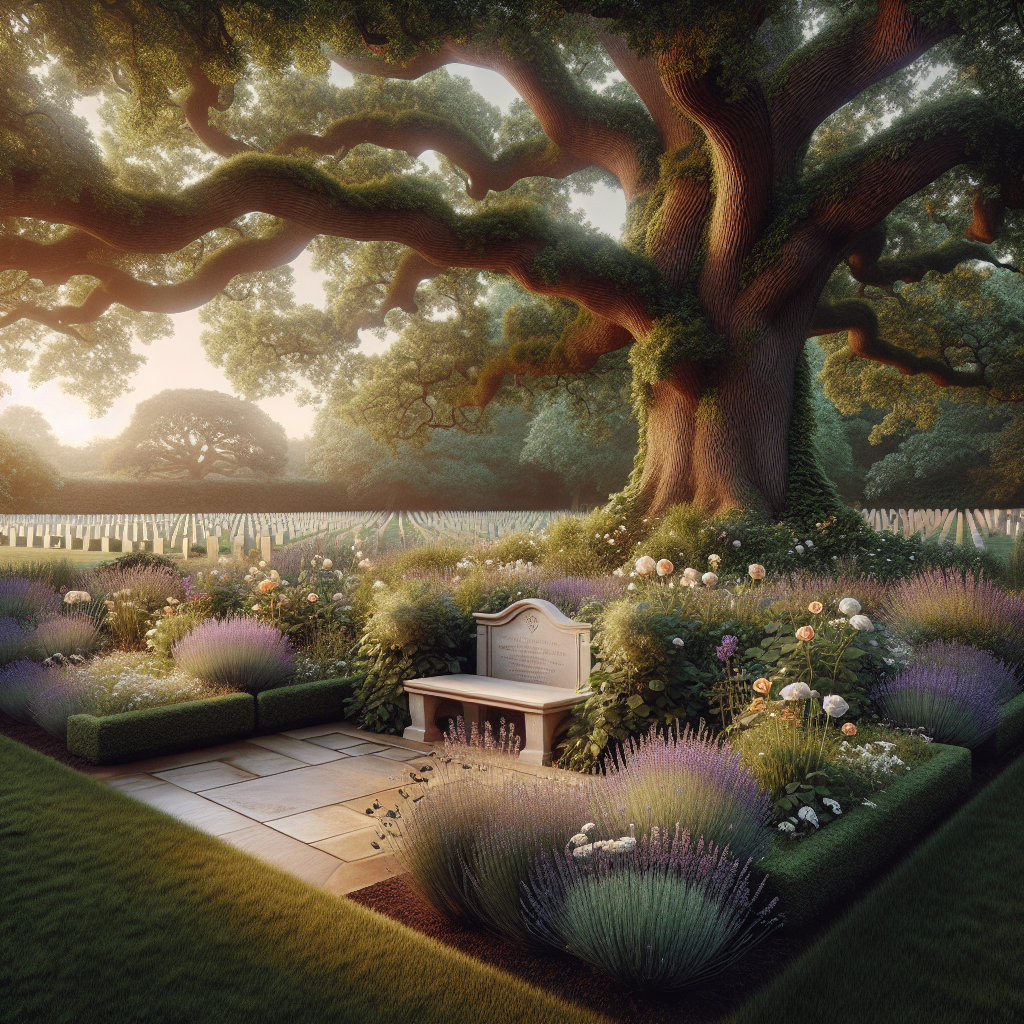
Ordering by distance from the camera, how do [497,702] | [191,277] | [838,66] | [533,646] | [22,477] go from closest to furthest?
[497,702]
[533,646]
[838,66]
[191,277]
[22,477]

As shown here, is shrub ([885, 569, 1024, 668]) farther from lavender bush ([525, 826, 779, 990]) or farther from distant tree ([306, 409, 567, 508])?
distant tree ([306, 409, 567, 508])

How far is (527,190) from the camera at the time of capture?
60.8 feet

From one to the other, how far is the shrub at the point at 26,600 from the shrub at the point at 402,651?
173 inches

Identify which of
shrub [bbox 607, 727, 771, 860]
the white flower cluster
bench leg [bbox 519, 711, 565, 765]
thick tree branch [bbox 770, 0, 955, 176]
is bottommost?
bench leg [bbox 519, 711, 565, 765]

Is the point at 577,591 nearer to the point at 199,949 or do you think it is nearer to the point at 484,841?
the point at 484,841

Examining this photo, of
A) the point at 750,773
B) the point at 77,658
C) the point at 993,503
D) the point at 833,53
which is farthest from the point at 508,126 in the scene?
the point at 993,503

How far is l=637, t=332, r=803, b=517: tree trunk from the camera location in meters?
11.6

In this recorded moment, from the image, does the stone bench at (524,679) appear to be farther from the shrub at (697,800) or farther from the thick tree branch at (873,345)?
the thick tree branch at (873,345)

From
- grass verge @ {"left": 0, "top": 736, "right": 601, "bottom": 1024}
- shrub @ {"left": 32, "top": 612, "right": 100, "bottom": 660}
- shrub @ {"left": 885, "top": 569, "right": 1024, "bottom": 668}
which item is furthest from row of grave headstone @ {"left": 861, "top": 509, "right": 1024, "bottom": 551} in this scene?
grass verge @ {"left": 0, "top": 736, "right": 601, "bottom": 1024}

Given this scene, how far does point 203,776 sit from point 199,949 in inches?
96.0

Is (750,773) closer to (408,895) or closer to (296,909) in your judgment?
(408,895)

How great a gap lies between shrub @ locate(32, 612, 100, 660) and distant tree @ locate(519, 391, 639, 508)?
96.1 feet

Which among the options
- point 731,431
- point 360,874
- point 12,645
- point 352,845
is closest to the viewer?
point 360,874

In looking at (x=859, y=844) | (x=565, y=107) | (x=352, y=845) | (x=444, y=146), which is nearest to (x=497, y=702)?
(x=352, y=845)
